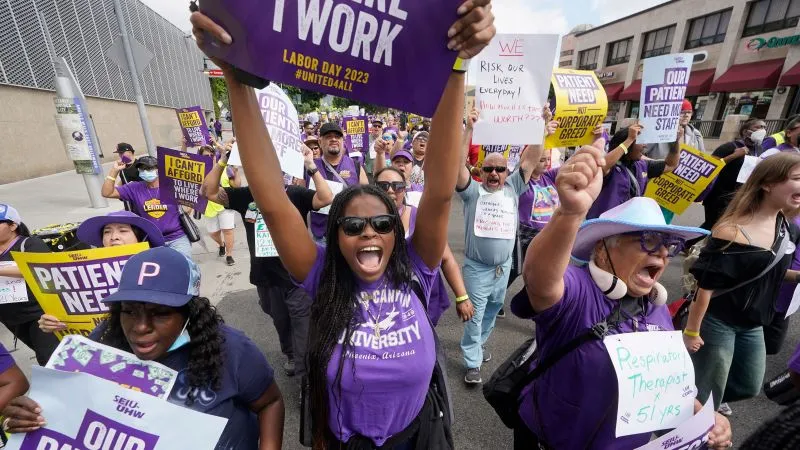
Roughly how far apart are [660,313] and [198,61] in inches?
1474

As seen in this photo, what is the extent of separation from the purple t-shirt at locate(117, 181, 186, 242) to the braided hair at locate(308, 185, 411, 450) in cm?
311

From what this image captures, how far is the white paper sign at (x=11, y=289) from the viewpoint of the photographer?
2.29m

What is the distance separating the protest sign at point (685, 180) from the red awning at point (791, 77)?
1831 cm

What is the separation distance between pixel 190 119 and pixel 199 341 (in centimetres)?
861

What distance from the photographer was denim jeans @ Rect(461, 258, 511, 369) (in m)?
3.21

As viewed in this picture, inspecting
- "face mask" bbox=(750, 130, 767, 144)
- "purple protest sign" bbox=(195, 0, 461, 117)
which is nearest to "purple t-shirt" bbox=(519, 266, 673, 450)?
"purple protest sign" bbox=(195, 0, 461, 117)

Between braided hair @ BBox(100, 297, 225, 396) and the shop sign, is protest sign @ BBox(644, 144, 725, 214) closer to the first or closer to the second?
braided hair @ BBox(100, 297, 225, 396)

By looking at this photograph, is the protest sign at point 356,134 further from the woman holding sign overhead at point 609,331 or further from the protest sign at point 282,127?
the woman holding sign overhead at point 609,331

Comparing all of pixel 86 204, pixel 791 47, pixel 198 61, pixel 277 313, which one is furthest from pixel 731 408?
pixel 198 61

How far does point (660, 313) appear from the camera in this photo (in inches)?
63.6

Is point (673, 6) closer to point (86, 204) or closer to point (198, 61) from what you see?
point (86, 204)

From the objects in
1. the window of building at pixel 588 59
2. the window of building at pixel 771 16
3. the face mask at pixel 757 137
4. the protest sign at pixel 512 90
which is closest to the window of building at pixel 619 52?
the window of building at pixel 588 59

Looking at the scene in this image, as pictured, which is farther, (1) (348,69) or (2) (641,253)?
(2) (641,253)

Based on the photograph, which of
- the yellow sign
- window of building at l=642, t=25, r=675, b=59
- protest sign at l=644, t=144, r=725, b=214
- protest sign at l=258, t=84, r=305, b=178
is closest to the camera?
protest sign at l=258, t=84, r=305, b=178
